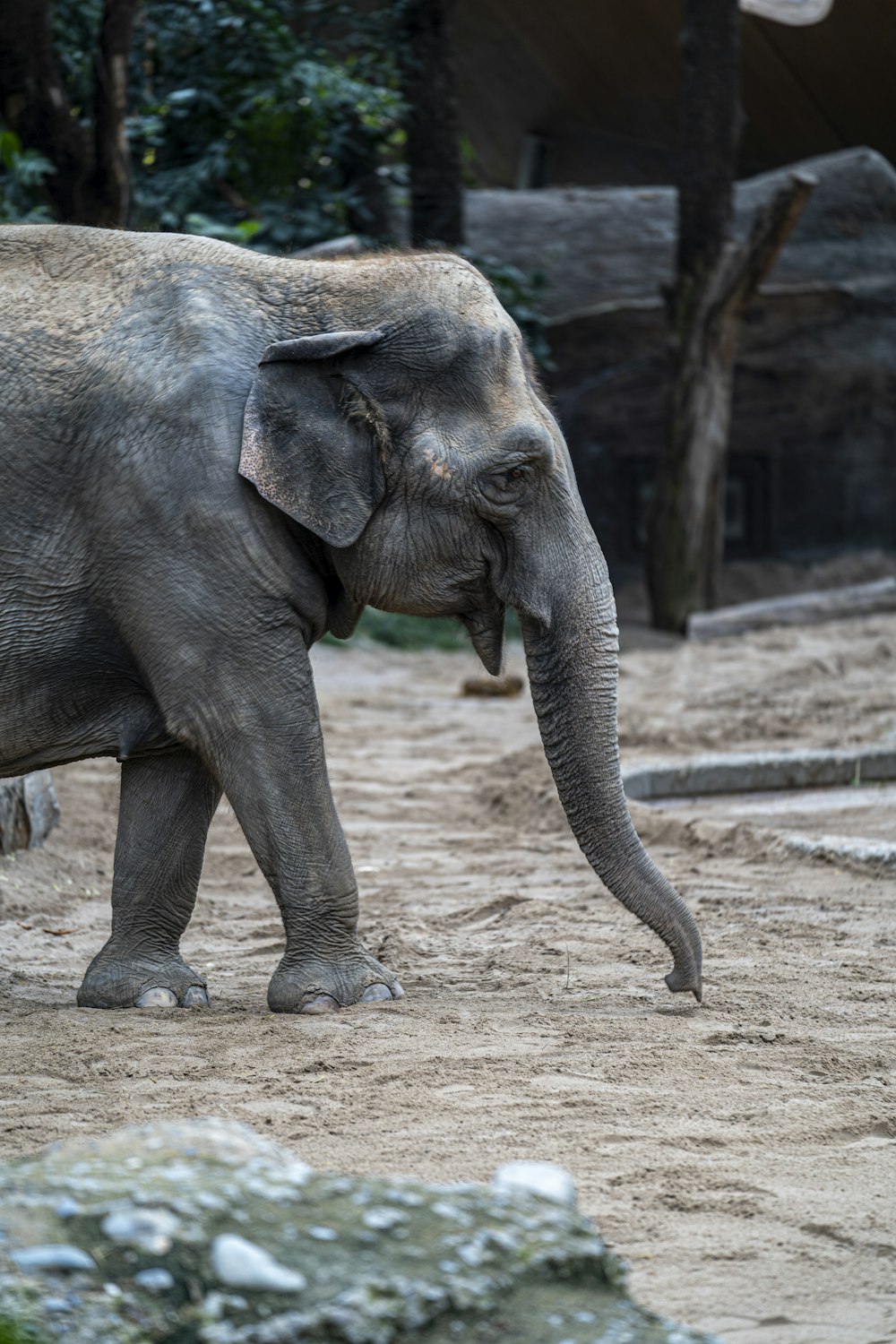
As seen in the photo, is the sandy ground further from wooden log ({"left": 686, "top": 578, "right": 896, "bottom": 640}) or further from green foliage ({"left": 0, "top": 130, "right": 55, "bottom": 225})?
wooden log ({"left": 686, "top": 578, "right": 896, "bottom": 640})

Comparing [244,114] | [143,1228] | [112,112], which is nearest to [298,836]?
[143,1228]

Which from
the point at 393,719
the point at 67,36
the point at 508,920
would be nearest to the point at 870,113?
the point at 67,36

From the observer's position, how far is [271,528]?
406cm

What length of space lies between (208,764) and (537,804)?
11.0ft

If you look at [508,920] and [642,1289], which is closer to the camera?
[642,1289]

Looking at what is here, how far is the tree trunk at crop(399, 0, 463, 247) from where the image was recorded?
14.3 m

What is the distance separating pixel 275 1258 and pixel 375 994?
2.52m

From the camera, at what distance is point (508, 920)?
5180 mm

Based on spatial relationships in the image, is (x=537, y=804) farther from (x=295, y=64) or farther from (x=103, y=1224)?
(x=295, y=64)

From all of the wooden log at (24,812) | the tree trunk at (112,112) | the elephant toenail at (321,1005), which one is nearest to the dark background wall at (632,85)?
the tree trunk at (112,112)

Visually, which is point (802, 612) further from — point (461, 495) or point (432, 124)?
point (461, 495)

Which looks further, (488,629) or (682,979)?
(488,629)

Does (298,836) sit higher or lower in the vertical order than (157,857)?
higher

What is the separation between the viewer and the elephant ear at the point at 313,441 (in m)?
4.00
